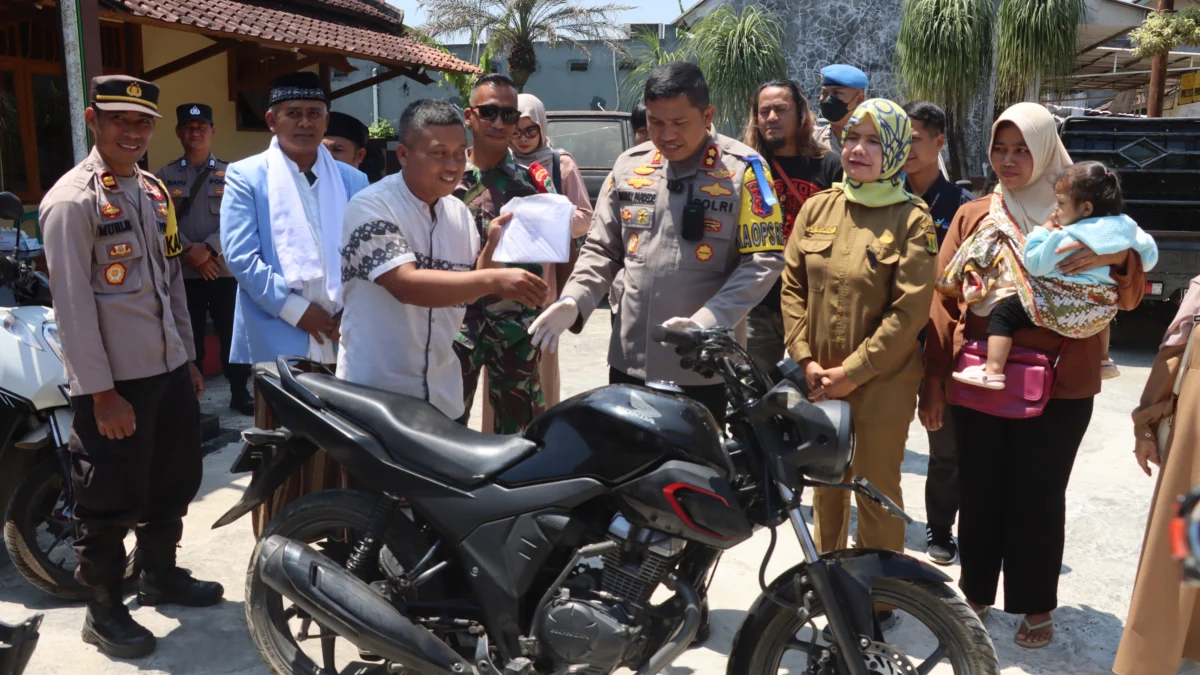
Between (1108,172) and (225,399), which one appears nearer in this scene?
(1108,172)

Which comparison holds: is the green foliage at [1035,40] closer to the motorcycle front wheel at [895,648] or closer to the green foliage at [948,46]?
the green foliage at [948,46]

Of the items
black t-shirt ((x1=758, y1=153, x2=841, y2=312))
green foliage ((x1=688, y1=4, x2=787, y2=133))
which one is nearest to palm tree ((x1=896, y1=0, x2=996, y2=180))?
green foliage ((x1=688, y1=4, x2=787, y2=133))

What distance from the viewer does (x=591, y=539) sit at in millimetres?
2697

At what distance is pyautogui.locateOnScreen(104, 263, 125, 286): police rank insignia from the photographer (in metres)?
3.23

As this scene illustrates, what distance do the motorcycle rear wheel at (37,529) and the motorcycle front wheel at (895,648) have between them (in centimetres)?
238

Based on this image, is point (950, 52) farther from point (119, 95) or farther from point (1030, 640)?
point (119, 95)

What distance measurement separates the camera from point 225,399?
6793 mm

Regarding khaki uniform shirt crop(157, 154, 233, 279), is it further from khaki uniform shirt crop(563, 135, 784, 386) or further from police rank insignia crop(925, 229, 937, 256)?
police rank insignia crop(925, 229, 937, 256)

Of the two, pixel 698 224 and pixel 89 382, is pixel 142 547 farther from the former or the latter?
pixel 698 224

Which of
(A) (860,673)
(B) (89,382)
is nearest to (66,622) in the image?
(B) (89,382)

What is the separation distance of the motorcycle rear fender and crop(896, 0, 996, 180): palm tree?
1518 centimetres

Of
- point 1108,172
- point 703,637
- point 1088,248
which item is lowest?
point 703,637

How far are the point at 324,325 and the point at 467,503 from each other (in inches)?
46.7

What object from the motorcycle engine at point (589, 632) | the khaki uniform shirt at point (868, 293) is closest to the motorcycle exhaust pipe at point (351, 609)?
the motorcycle engine at point (589, 632)
